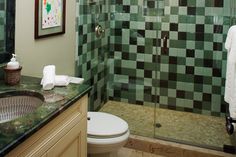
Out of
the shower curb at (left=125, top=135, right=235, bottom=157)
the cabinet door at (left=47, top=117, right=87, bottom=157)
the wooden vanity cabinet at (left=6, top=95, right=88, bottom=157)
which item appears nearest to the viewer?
the wooden vanity cabinet at (left=6, top=95, right=88, bottom=157)

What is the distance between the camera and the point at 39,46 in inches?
76.2

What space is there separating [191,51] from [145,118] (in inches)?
35.6

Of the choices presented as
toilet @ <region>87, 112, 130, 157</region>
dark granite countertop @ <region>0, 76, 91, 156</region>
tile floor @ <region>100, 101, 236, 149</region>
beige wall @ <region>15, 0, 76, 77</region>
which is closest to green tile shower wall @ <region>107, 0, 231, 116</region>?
tile floor @ <region>100, 101, 236, 149</region>

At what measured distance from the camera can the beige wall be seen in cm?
172

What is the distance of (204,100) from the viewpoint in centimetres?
321

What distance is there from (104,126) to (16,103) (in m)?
0.72

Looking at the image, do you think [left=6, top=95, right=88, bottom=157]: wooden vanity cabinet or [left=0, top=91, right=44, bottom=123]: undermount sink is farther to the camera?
[left=0, top=91, right=44, bottom=123]: undermount sink

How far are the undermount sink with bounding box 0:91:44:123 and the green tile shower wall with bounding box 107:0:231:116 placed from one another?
1990mm

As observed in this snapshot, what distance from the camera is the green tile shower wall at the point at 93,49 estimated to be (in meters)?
2.58

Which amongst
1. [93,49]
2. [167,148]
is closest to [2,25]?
[93,49]

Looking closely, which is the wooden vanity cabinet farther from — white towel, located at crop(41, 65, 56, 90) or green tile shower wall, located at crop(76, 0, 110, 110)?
green tile shower wall, located at crop(76, 0, 110, 110)

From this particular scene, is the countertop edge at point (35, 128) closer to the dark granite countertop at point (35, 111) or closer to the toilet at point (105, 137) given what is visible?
the dark granite countertop at point (35, 111)

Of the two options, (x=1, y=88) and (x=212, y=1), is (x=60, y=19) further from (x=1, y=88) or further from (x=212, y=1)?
(x=212, y=1)

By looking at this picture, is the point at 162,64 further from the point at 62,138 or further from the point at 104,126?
the point at 62,138
